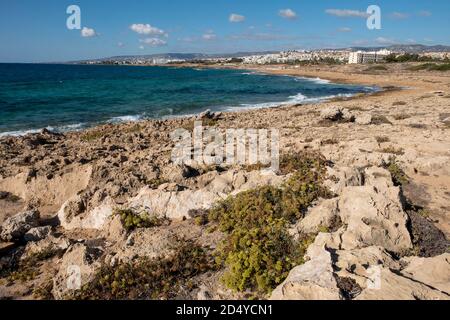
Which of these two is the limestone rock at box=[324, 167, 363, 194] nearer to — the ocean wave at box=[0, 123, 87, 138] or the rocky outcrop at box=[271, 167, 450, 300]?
the rocky outcrop at box=[271, 167, 450, 300]

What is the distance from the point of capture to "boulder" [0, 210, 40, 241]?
9.09 metres

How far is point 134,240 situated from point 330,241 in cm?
421

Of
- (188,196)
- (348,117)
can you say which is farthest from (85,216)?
(348,117)

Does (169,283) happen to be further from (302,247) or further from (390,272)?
(390,272)

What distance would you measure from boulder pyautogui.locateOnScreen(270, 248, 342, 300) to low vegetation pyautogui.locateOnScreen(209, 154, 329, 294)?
0.72 m

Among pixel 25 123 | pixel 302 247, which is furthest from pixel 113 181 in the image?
pixel 25 123

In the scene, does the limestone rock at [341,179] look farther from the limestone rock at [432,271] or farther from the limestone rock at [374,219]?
the limestone rock at [432,271]

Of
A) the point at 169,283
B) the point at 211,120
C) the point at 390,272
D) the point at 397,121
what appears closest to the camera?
the point at 390,272

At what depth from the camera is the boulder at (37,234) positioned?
9.02 meters

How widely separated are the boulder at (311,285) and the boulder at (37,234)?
631 centimetres

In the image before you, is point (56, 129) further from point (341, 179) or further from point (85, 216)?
point (341, 179)

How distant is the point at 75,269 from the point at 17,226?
9.97ft

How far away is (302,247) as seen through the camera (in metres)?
7.14

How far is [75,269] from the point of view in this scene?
7238mm
